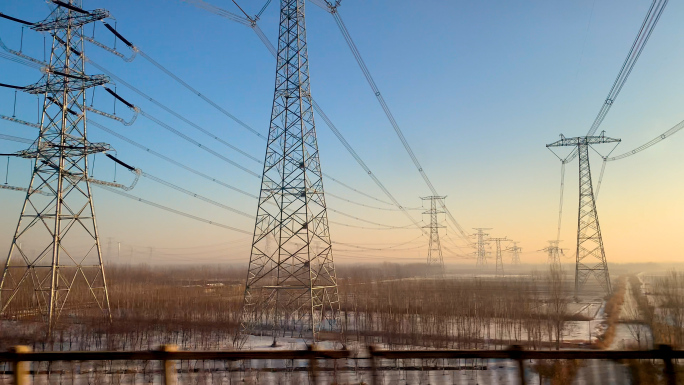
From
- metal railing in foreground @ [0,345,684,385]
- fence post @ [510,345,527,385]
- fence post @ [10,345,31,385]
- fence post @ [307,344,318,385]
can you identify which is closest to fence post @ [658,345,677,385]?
metal railing in foreground @ [0,345,684,385]

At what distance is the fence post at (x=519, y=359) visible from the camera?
512 cm

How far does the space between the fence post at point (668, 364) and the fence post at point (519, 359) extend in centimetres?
146

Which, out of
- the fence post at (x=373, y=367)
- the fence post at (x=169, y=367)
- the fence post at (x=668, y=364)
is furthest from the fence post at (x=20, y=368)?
the fence post at (x=668, y=364)

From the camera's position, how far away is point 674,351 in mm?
5023

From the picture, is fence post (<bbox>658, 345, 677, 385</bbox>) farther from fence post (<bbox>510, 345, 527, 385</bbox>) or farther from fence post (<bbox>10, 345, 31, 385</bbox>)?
fence post (<bbox>10, 345, 31, 385</bbox>)

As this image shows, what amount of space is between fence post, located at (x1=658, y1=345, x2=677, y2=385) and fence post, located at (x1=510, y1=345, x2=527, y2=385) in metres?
1.46

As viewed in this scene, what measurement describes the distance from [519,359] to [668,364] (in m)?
1.57

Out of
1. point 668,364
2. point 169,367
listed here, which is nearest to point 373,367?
point 169,367

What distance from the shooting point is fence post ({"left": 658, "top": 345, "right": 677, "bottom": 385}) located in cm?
503

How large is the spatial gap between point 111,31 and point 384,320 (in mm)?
25318

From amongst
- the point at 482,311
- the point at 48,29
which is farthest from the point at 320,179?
the point at 482,311

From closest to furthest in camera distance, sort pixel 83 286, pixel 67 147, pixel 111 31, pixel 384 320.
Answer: pixel 67 147, pixel 111 31, pixel 384 320, pixel 83 286

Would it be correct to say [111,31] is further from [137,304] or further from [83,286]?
[83,286]

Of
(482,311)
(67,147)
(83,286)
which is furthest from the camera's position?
(83,286)
